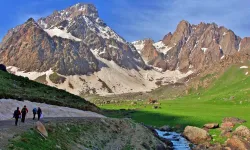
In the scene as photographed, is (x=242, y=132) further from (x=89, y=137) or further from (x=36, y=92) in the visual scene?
(x=36, y=92)

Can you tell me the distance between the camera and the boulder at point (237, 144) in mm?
57719

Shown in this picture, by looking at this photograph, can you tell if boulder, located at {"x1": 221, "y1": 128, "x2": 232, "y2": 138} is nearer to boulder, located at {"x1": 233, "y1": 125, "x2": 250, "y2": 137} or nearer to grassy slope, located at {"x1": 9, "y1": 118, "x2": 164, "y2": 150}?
boulder, located at {"x1": 233, "y1": 125, "x2": 250, "y2": 137}

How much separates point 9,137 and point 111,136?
24.5 metres

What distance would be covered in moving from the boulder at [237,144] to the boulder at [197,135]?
796 cm

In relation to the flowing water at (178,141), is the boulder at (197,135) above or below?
above

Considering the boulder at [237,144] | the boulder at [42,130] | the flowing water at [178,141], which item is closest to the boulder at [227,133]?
the boulder at [237,144]

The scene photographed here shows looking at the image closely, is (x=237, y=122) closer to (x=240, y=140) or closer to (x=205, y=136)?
(x=205, y=136)

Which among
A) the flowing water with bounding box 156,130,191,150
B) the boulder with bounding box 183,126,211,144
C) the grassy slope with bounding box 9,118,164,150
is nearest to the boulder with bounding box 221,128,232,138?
the boulder with bounding box 183,126,211,144

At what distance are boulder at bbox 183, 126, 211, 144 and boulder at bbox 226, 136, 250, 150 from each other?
26.1ft

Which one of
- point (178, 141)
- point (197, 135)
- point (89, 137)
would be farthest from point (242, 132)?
point (89, 137)

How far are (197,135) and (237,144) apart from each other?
481 inches

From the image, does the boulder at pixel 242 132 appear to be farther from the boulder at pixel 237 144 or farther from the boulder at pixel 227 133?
the boulder at pixel 237 144

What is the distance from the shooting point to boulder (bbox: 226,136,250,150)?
57.7 metres

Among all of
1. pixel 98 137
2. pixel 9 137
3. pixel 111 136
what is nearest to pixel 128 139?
pixel 111 136
